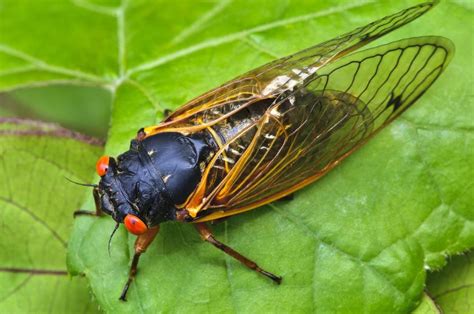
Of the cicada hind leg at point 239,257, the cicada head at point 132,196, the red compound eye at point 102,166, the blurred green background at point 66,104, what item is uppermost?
the red compound eye at point 102,166

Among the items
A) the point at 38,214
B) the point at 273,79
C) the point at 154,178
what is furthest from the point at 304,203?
the point at 38,214

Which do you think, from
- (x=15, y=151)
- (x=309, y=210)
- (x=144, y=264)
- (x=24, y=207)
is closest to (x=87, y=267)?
(x=144, y=264)

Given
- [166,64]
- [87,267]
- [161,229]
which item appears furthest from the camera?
[166,64]

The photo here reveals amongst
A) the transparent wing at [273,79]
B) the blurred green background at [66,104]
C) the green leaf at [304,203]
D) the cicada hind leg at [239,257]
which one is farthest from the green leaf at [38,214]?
the blurred green background at [66,104]

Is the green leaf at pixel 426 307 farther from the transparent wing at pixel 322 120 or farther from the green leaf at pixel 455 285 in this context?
the transparent wing at pixel 322 120

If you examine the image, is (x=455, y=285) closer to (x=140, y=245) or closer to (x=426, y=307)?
(x=426, y=307)

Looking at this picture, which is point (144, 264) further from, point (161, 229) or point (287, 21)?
point (287, 21)

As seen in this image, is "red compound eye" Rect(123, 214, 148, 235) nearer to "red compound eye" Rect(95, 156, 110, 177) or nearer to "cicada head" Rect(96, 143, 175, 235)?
"cicada head" Rect(96, 143, 175, 235)
